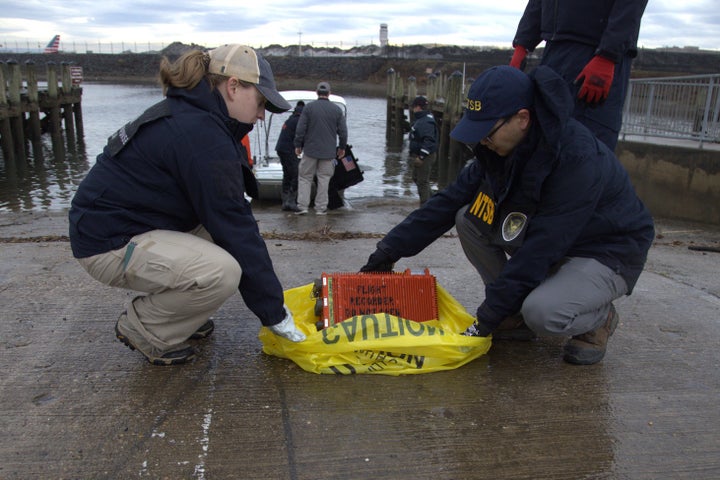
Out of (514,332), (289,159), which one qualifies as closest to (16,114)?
(289,159)

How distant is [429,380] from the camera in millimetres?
2746

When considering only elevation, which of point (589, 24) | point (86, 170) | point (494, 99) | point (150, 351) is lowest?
point (86, 170)

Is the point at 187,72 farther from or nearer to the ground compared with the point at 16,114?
farther from the ground

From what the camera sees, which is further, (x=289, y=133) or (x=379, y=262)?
(x=289, y=133)

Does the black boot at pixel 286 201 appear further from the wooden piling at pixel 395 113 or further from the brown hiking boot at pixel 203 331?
the wooden piling at pixel 395 113

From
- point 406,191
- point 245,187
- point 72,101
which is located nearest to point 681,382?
point 245,187

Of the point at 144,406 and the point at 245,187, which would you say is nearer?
the point at 144,406

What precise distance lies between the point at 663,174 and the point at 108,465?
869cm

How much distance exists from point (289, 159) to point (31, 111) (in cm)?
1389

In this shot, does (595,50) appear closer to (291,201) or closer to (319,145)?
(319,145)

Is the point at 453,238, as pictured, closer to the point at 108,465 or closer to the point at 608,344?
the point at 608,344

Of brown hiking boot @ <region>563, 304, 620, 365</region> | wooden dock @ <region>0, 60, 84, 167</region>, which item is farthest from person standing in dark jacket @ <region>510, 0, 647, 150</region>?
wooden dock @ <region>0, 60, 84, 167</region>

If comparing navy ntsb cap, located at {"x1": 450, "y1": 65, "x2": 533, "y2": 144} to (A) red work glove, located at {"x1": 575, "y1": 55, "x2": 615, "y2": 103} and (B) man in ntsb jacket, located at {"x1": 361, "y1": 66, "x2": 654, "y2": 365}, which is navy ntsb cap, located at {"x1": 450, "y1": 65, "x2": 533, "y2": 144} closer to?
(B) man in ntsb jacket, located at {"x1": 361, "y1": 66, "x2": 654, "y2": 365}

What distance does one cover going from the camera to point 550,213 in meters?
2.64
